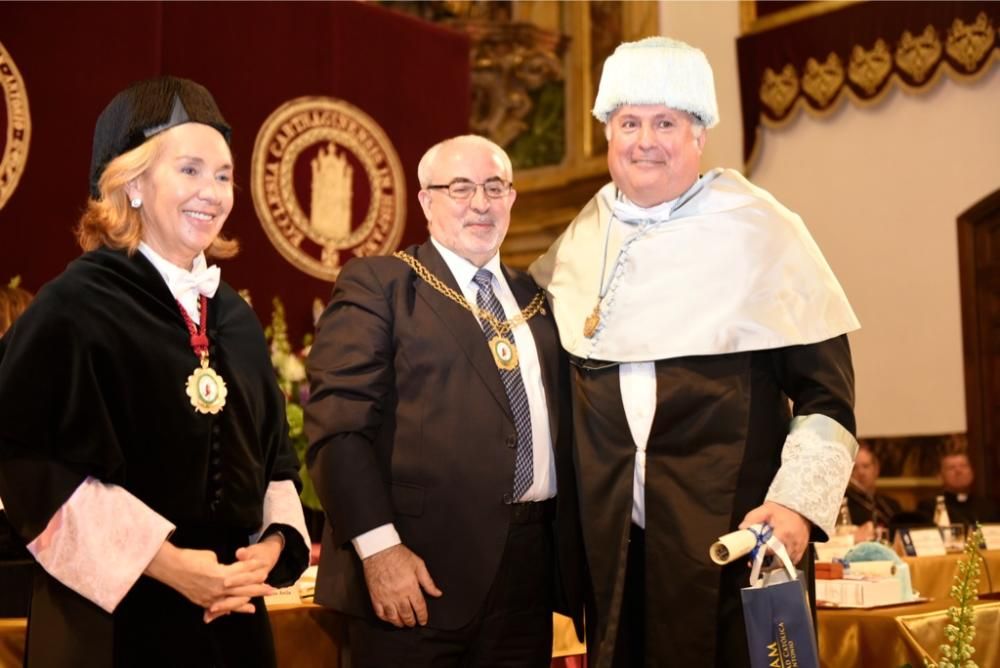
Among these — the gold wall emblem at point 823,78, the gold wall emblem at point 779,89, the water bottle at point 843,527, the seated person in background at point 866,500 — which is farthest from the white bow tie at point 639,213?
the gold wall emblem at point 779,89

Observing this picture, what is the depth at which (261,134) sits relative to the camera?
6578 mm

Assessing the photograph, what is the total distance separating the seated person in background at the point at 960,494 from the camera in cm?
883

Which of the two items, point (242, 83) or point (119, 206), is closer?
point (119, 206)

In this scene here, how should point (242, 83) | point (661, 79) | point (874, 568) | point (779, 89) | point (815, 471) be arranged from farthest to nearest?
point (779, 89)
point (242, 83)
point (874, 568)
point (661, 79)
point (815, 471)

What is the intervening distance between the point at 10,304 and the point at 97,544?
2.43 m

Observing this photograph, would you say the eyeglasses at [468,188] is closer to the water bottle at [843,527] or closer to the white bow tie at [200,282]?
the white bow tie at [200,282]

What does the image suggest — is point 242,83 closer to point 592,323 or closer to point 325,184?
point 325,184

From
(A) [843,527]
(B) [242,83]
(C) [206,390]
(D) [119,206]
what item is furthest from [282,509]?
(B) [242,83]

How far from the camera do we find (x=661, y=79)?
119 inches

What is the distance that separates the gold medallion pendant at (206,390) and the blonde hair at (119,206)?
0.85ft

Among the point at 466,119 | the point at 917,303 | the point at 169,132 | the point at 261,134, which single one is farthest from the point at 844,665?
the point at 917,303

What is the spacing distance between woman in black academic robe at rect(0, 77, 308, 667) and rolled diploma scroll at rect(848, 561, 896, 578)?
2.23m

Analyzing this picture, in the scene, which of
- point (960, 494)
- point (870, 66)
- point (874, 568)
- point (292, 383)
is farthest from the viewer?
point (870, 66)

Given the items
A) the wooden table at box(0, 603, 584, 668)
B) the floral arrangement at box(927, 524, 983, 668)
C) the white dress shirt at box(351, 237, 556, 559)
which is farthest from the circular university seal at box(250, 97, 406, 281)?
the floral arrangement at box(927, 524, 983, 668)
